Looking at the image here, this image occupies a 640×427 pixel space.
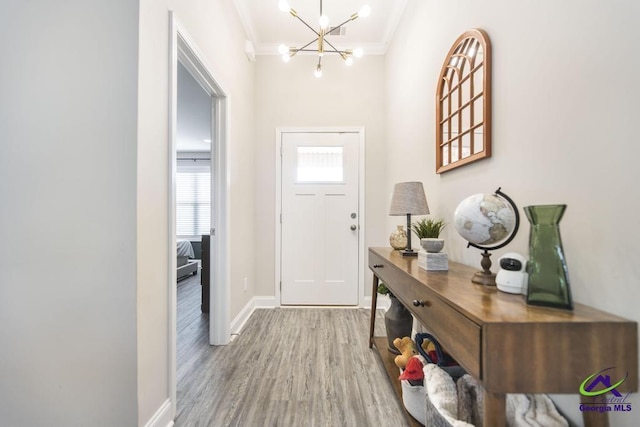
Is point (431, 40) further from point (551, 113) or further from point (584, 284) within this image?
point (584, 284)

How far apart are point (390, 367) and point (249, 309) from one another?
64.6 inches

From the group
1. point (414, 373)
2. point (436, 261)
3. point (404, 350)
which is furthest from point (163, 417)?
point (436, 261)

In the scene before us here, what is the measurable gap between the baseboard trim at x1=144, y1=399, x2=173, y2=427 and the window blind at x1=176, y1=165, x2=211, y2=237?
17.7ft

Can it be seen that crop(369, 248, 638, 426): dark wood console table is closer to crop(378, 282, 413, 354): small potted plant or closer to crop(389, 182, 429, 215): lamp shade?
crop(389, 182, 429, 215): lamp shade

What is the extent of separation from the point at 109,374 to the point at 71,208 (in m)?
0.72

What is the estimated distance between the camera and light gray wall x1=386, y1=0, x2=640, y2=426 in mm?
730

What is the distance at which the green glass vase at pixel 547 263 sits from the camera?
30.1 inches

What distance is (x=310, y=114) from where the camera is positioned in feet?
10.3

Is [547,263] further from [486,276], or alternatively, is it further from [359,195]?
[359,195]

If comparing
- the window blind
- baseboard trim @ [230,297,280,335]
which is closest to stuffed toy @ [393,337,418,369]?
baseboard trim @ [230,297,280,335]

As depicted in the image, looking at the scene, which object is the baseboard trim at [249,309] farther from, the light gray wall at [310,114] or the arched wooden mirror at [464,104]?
the arched wooden mirror at [464,104]

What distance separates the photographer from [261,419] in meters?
1.42

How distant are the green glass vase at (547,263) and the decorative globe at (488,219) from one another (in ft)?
0.42

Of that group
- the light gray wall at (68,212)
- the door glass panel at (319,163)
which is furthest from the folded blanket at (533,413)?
the door glass panel at (319,163)
